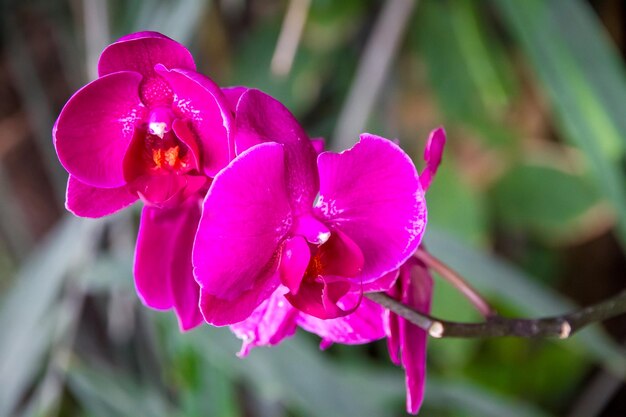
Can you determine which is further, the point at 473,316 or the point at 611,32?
the point at 611,32

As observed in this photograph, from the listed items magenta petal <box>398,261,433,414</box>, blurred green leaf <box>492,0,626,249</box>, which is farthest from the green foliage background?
magenta petal <box>398,261,433,414</box>

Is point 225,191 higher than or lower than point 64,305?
higher

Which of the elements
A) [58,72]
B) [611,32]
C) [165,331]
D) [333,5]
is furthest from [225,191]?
[611,32]

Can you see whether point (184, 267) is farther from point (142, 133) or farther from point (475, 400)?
point (475, 400)

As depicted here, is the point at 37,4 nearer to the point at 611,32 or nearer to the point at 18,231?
the point at 18,231

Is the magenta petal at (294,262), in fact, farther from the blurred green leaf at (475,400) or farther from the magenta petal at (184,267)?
the blurred green leaf at (475,400)

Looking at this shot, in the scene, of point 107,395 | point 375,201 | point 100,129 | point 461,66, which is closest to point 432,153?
point 375,201
